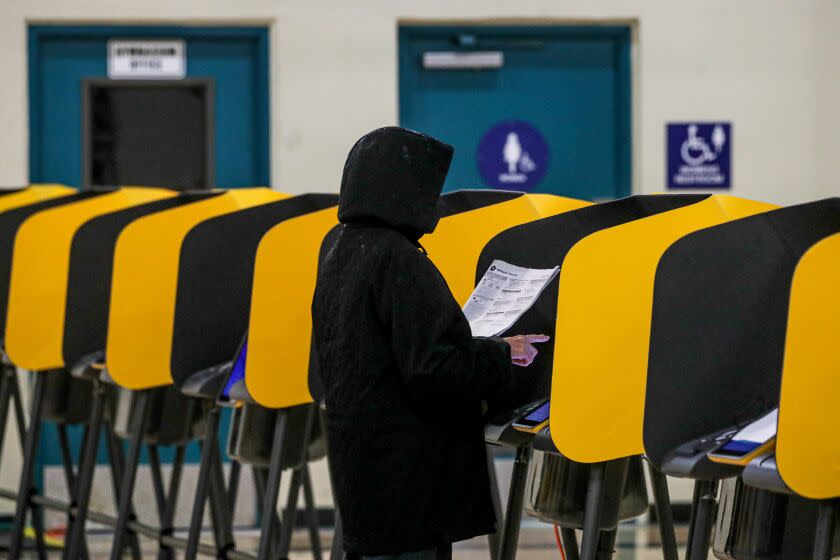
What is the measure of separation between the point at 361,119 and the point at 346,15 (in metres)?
0.41

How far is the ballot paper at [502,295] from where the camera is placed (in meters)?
2.25

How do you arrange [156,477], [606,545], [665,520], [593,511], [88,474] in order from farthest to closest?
[156,477] → [88,474] → [665,520] → [606,545] → [593,511]

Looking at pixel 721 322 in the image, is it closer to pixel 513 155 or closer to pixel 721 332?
pixel 721 332

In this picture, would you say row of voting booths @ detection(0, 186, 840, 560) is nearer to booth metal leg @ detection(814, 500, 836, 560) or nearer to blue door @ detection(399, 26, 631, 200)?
booth metal leg @ detection(814, 500, 836, 560)

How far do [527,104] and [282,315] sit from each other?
261 cm

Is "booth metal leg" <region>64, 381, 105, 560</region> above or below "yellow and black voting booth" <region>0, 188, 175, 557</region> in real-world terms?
below

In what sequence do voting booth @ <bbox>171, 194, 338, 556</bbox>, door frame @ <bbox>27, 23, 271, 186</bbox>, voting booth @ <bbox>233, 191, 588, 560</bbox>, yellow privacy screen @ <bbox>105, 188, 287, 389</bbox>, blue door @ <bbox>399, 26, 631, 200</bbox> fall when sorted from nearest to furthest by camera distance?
1. voting booth @ <bbox>233, 191, 588, 560</bbox>
2. voting booth @ <bbox>171, 194, 338, 556</bbox>
3. yellow privacy screen @ <bbox>105, 188, 287, 389</bbox>
4. door frame @ <bbox>27, 23, 271, 186</bbox>
5. blue door @ <bbox>399, 26, 631, 200</bbox>

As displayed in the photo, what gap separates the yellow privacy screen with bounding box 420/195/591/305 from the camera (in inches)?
108

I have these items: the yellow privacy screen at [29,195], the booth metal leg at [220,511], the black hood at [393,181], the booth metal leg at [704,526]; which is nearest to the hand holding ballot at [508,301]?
the black hood at [393,181]

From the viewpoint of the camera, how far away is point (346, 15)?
525 centimetres

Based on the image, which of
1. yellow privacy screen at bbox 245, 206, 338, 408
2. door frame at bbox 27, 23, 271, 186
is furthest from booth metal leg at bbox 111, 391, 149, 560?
door frame at bbox 27, 23, 271, 186

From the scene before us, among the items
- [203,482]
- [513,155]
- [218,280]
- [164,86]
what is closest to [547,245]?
[218,280]

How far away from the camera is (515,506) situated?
8.18 feet

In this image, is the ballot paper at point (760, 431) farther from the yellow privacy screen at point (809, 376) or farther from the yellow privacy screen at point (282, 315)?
the yellow privacy screen at point (282, 315)
